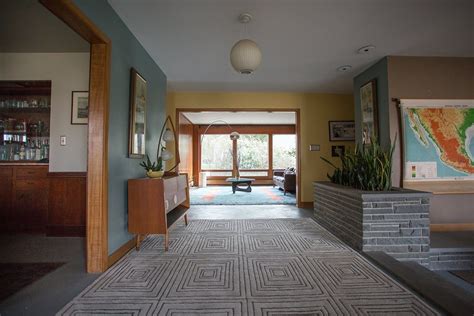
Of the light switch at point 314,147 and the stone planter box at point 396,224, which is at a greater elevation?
the light switch at point 314,147

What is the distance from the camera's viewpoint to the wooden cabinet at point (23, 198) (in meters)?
3.16

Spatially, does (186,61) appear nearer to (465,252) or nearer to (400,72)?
(400,72)

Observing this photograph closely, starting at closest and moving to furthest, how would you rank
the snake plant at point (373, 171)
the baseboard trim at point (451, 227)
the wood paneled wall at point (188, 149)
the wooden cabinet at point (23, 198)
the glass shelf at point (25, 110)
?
the snake plant at point (373, 171)
the wooden cabinet at point (23, 198)
the baseboard trim at point (451, 227)
the glass shelf at point (25, 110)
the wood paneled wall at point (188, 149)

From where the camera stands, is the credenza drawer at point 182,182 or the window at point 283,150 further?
the window at point 283,150

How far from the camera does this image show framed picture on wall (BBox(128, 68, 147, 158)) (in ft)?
8.63

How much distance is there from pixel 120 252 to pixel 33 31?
99.6 inches

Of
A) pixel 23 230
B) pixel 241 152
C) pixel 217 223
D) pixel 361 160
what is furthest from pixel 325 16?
pixel 241 152

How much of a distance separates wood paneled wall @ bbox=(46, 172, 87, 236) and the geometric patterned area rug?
3.39ft

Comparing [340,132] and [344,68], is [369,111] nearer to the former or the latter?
[344,68]

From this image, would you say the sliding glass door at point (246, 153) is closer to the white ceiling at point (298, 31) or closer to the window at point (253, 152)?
the window at point (253, 152)

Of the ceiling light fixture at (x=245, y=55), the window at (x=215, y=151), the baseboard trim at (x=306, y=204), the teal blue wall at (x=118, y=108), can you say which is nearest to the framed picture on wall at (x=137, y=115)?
the teal blue wall at (x=118, y=108)

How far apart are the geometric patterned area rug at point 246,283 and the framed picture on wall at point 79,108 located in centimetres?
182

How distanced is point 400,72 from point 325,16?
1794mm

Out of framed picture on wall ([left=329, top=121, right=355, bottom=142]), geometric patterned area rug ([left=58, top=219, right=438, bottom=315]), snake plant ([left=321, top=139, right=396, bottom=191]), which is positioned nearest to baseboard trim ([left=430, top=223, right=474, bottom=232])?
snake plant ([left=321, top=139, right=396, bottom=191])
